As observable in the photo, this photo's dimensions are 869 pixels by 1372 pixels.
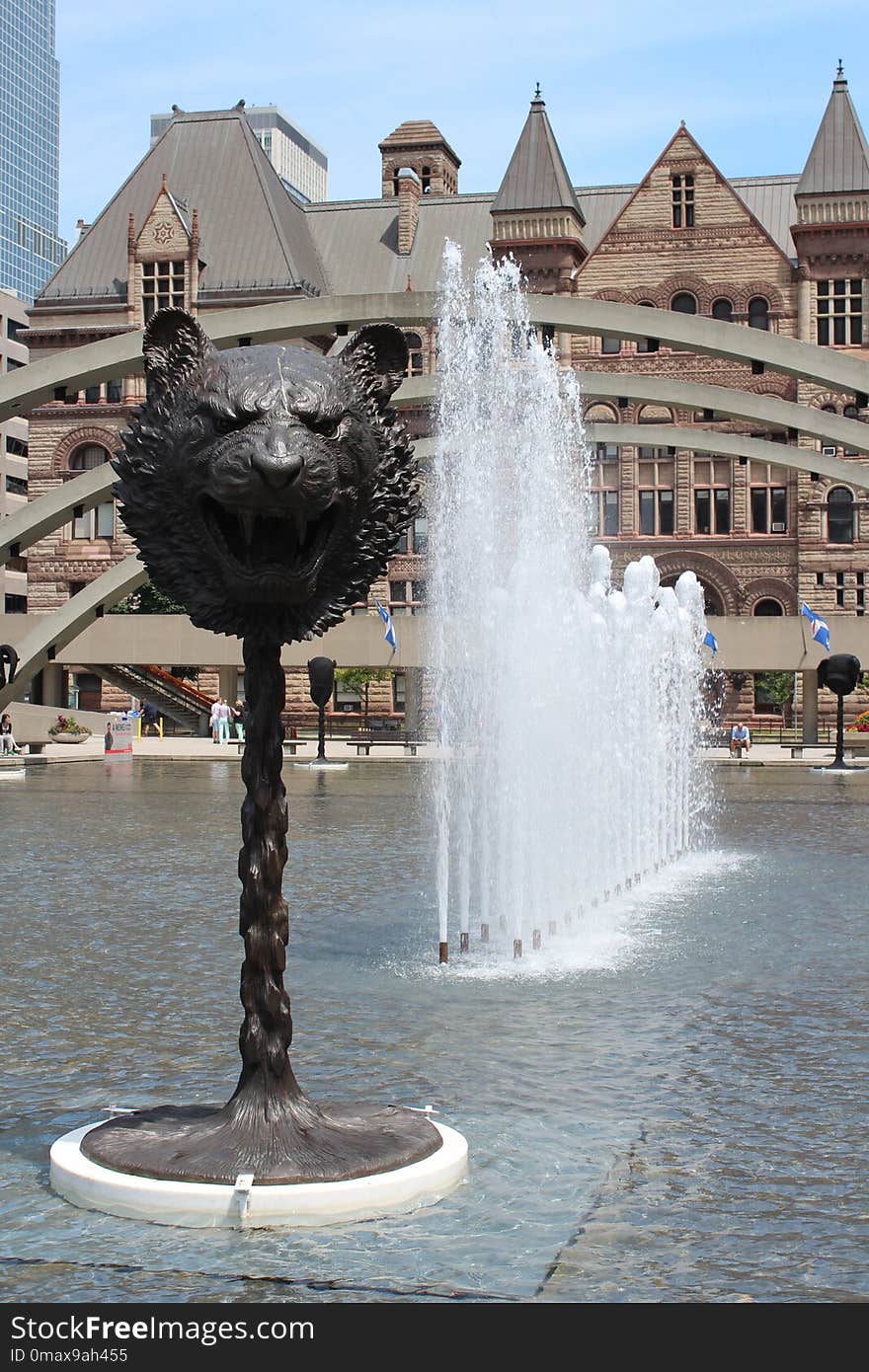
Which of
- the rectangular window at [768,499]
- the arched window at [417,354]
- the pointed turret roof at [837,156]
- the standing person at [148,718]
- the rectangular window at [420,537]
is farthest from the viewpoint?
the arched window at [417,354]

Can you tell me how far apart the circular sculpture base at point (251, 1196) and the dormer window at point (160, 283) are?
57.9 meters

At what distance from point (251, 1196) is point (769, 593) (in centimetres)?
5206

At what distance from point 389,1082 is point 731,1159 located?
1.63m

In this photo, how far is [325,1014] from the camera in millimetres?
8367

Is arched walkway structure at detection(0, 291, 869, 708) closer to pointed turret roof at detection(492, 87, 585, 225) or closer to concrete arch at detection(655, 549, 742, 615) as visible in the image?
concrete arch at detection(655, 549, 742, 615)

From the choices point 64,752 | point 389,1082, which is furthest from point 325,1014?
point 64,752

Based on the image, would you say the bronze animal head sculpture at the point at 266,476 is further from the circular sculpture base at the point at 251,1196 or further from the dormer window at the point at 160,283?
the dormer window at the point at 160,283

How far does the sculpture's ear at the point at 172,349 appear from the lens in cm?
532

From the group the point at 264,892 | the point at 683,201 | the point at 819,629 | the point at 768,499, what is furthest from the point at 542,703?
the point at 683,201

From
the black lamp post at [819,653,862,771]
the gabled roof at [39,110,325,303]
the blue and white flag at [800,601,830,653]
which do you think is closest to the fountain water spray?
the black lamp post at [819,653,862,771]

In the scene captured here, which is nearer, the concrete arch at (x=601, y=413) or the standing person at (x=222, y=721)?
the standing person at (x=222, y=721)

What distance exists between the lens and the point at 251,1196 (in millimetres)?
4867

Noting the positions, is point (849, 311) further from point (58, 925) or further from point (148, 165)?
point (58, 925)

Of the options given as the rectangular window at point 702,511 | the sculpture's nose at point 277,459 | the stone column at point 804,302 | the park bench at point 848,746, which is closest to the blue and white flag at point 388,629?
the park bench at point 848,746
